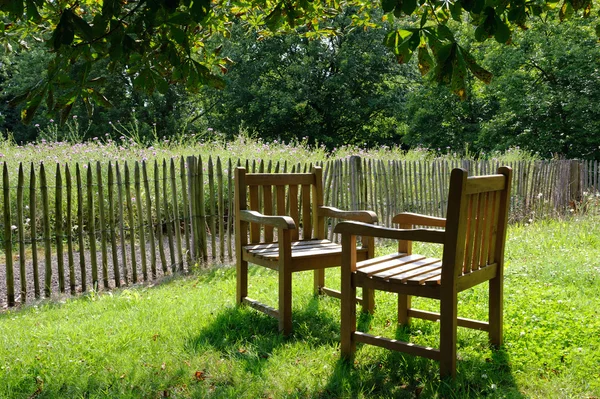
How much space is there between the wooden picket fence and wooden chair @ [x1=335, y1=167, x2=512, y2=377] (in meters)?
2.85

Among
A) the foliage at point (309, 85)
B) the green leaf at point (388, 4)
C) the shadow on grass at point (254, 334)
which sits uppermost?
the foliage at point (309, 85)

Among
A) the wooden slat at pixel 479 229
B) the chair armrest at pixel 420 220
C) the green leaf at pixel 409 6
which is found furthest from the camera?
the chair armrest at pixel 420 220

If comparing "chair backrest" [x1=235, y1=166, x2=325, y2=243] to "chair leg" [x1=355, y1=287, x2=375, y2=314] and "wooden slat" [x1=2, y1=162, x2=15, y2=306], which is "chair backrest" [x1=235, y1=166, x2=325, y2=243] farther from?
"wooden slat" [x1=2, y1=162, x2=15, y2=306]

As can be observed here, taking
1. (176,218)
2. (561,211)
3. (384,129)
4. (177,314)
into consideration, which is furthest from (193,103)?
(177,314)

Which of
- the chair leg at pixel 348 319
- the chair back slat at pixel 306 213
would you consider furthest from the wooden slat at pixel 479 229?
the chair back slat at pixel 306 213

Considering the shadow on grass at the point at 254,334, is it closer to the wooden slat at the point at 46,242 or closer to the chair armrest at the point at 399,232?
the chair armrest at the point at 399,232

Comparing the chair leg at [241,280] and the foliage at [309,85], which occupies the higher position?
the foliage at [309,85]

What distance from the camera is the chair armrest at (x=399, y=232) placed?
2838mm

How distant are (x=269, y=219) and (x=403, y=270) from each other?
101 cm

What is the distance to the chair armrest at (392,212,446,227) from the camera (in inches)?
137

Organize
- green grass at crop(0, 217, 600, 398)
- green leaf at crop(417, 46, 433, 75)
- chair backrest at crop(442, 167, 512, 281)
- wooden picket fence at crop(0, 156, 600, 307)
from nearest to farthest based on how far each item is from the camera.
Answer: green leaf at crop(417, 46, 433, 75) < chair backrest at crop(442, 167, 512, 281) < green grass at crop(0, 217, 600, 398) < wooden picket fence at crop(0, 156, 600, 307)

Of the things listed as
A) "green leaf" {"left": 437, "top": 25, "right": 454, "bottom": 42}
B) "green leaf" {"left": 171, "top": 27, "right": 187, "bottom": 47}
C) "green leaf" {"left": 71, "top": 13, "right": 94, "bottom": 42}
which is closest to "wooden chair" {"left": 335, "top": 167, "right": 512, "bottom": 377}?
"green leaf" {"left": 437, "top": 25, "right": 454, "bottom": 42}

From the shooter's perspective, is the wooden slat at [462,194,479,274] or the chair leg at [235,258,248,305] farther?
the chair leg at [235,258,248,305]

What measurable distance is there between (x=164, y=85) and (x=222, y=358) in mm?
1591
